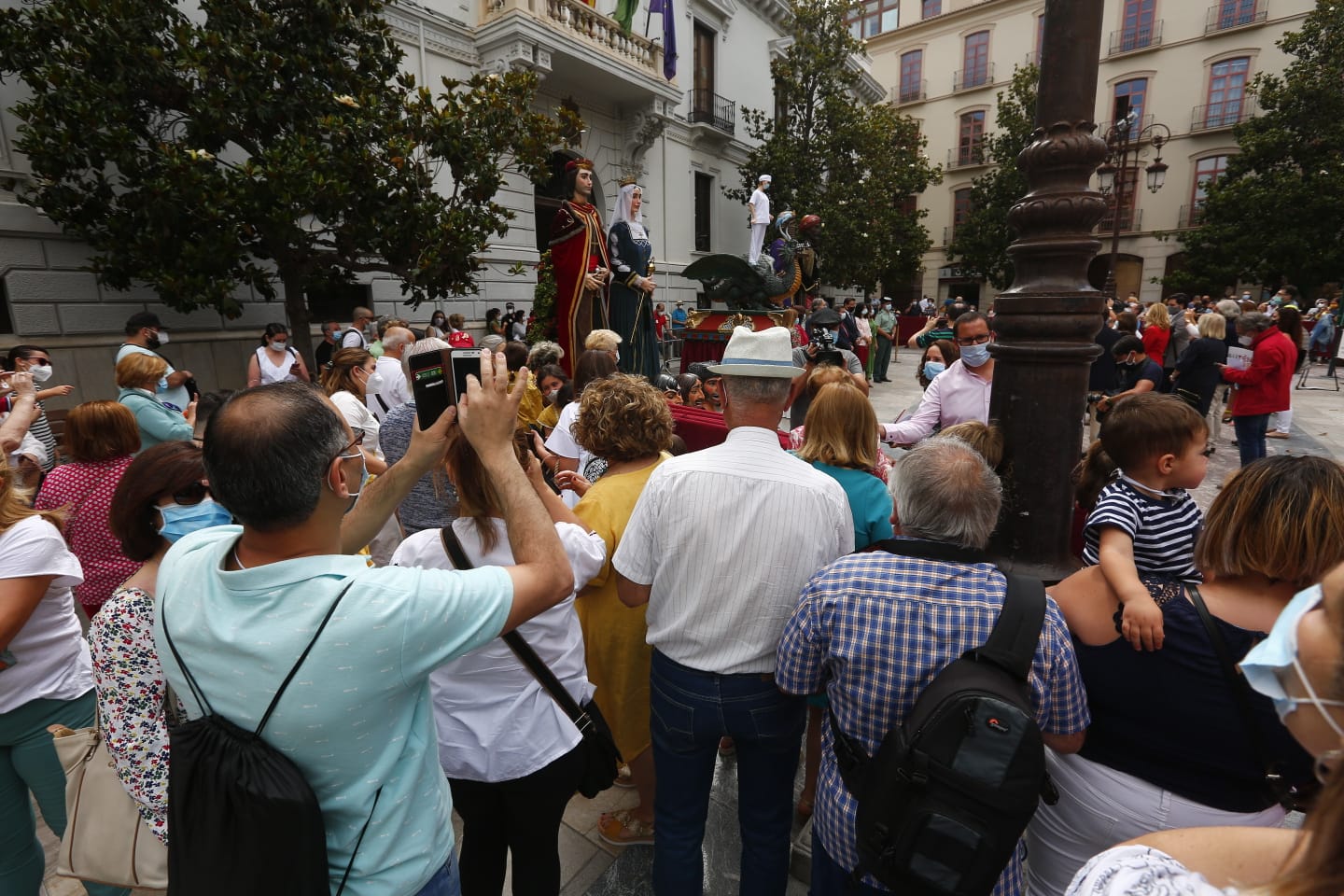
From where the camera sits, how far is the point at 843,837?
5.28 feet

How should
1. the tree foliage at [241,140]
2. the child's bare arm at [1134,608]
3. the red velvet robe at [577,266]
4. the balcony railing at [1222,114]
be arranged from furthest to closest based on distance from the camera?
the balcony railing at [1222,114] → the tree foliage at [241,140] → the red velvet robe at [577,266] → the child's bare arm at [1134,608]

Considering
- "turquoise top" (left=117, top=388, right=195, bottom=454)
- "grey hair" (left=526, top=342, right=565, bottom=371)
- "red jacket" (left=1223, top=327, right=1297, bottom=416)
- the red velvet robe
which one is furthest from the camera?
the red velvet robe

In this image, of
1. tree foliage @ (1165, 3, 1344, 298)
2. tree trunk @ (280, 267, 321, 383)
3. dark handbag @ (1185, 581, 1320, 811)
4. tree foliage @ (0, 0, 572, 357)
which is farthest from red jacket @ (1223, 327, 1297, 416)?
tree foliage @ (1165, 3, 1344, 298)

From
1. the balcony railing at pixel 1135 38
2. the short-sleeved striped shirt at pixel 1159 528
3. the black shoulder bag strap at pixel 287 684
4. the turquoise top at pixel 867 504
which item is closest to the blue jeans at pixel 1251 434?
the short-sleeved striped shirt at pixel 1159 528

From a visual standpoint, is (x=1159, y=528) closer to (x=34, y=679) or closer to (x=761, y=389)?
(x=761, y=389)

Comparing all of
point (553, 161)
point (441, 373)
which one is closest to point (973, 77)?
point (553, 161)

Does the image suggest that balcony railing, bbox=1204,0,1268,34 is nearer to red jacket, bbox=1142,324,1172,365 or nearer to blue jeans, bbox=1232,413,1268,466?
red jacket, bbox=1142,324,1172,365

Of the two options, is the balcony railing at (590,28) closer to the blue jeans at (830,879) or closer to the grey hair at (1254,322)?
the grey hair at (1254,322)

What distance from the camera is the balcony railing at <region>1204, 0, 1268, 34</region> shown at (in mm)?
26250

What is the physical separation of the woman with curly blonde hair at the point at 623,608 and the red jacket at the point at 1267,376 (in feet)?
22.1

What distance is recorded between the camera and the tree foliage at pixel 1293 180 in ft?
71.8

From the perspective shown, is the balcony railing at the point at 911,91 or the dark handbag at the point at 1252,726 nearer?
the dark handbag at the point at 1252,726

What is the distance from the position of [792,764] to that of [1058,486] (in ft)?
4.85

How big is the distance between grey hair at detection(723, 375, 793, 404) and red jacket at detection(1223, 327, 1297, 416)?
22.2 ft
